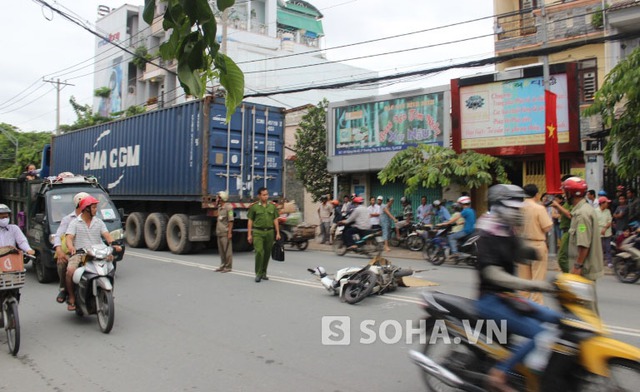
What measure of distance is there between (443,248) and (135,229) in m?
9.11

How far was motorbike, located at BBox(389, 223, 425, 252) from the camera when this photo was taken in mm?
14164

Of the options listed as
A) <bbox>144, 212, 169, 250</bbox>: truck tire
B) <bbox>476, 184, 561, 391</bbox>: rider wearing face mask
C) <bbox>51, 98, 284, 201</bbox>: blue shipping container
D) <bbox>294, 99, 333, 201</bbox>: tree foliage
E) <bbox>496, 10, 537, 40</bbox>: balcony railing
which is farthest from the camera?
<bbox>294, 99, 333, 201</bbox>: tree foliage

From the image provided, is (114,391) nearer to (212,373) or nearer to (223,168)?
(212,373)

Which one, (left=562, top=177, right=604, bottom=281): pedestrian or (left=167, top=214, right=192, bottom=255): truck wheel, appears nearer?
(left=562, top=177, right=604, bottom=281): pedestrian

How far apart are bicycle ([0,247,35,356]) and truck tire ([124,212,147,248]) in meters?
9.84

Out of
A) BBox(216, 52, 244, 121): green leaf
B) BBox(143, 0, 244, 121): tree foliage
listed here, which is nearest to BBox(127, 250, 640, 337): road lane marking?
BBox(216, 52, 244, 121): green leaf

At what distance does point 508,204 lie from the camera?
11.3 feet

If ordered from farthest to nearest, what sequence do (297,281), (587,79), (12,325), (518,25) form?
1. (518,25)
2. (587,79)
3. (297,281)
4. (12,325)

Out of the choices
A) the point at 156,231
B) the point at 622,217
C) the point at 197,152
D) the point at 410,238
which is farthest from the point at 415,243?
the point at 156,231

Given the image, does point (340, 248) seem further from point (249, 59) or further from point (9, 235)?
point (249, 59)

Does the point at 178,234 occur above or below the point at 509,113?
below

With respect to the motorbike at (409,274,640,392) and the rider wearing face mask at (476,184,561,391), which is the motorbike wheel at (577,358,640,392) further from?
the rider wearing face mask at (476,184,561,391)

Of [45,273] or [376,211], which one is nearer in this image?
[45,273]

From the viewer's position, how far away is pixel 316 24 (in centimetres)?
4822
